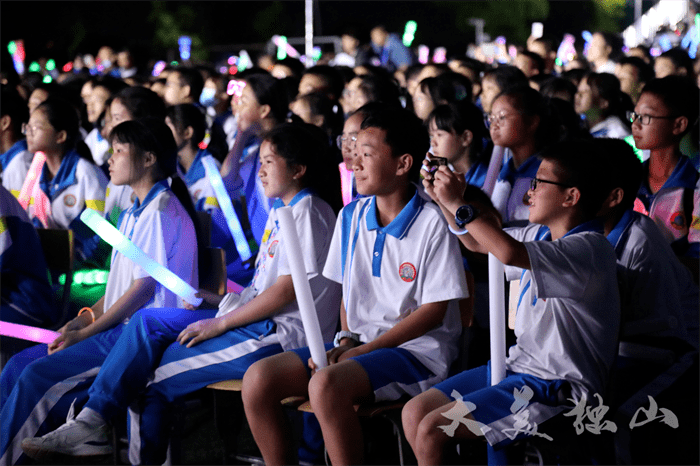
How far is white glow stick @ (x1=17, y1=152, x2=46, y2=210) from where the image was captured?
3.52m

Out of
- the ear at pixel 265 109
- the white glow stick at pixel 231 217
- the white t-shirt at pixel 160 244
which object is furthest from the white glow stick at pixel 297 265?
the ear at pixel 265 109

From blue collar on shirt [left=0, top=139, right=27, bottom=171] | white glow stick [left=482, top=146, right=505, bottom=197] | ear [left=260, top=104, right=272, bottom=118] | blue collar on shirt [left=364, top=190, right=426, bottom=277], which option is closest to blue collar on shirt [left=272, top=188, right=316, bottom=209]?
blue collar on shirt [left=364, top=190, right=426, bottom=277]

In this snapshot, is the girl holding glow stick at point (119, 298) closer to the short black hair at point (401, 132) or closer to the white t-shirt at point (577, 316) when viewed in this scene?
the short black hair at point (401, 132)

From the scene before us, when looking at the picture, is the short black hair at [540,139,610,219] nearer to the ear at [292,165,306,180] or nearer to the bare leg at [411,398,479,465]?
the bare leg at [411,398,479,465]

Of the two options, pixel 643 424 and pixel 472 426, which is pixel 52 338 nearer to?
pixel 472 426

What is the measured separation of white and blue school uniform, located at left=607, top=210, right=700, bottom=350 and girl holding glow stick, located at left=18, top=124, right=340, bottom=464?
87cm

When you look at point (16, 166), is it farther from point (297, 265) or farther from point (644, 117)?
point (644, 117)

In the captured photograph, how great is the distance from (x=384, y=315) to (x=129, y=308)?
893 millimetres

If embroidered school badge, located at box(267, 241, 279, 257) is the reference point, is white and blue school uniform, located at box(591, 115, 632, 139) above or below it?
above

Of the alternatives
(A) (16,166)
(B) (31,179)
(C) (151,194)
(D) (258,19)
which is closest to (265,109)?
(B) (31,179)

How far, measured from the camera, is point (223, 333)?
94.7 inches

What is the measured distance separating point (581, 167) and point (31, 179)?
8.57 ft

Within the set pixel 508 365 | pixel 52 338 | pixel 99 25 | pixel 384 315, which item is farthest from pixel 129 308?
pixel 99 25

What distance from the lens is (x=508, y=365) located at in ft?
6.44
